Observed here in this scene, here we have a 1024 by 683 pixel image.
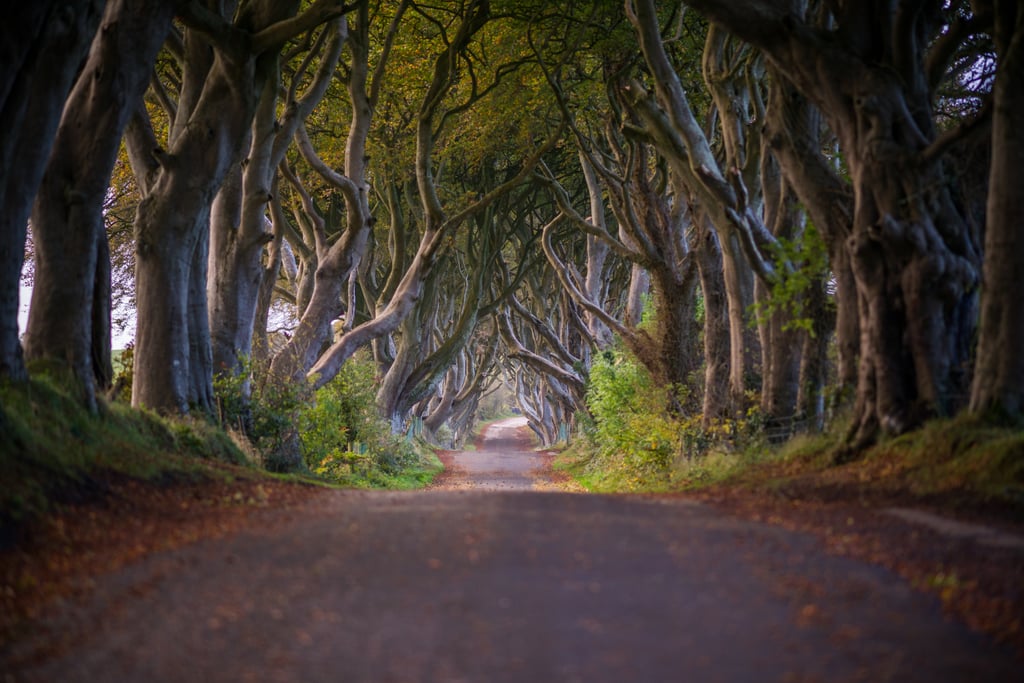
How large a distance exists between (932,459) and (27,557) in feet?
21.9

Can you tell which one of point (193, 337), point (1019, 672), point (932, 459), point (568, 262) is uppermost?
point (568, 262)

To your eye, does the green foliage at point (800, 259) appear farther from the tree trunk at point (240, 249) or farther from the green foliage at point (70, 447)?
the tree trunk at point (240, 249)

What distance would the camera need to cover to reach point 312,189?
2530 centimetres

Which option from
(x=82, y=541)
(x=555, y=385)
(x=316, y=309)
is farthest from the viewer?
(x=555, y=385)

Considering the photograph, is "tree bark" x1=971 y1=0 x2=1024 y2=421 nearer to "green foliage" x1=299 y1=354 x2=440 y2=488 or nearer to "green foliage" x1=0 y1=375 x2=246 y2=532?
"green foliage" x1=0 y1=375 x2=246 y2=532

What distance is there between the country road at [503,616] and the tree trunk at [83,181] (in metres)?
5.25

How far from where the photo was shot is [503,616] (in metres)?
3.99

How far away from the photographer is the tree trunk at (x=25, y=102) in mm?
7316

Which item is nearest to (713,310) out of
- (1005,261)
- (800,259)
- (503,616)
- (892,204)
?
(800,259)

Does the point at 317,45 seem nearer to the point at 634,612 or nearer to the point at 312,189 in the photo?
the point at 312,189

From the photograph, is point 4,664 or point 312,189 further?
point 312,189

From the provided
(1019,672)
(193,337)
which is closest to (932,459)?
(1019,672)

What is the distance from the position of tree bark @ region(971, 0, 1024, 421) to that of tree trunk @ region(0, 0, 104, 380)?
25.5ft

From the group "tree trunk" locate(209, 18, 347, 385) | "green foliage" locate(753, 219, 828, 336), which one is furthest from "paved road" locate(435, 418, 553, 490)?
"green foliage" locate(753, 219, 828, 336)
